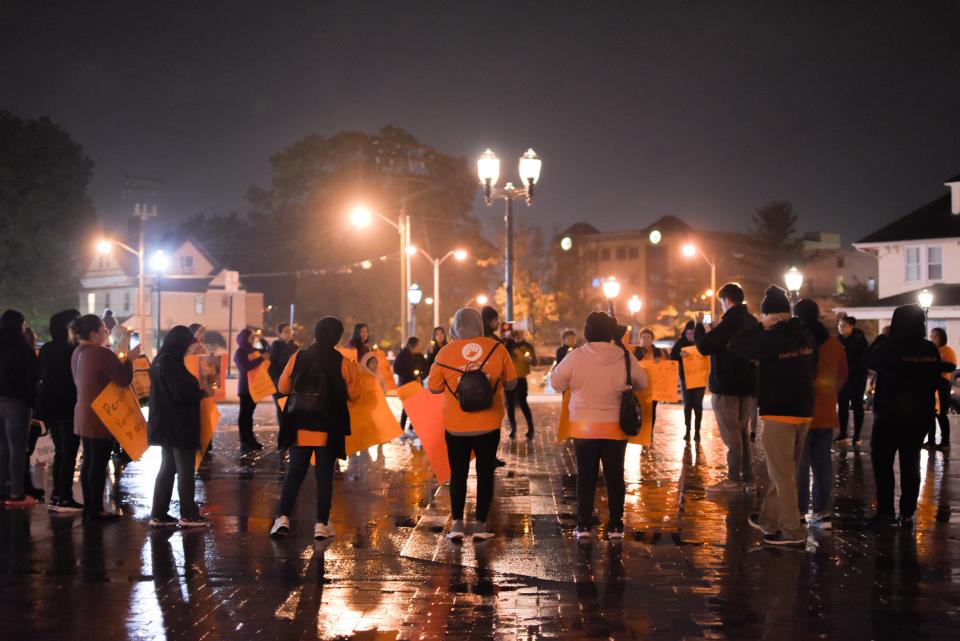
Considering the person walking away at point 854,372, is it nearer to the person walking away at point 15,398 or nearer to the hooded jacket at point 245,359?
the hooded jacket at point 245,359

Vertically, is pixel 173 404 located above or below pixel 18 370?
below

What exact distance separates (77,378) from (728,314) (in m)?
6.07

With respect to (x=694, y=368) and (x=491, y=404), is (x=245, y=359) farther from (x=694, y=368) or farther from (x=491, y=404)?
(x=491, y=404)

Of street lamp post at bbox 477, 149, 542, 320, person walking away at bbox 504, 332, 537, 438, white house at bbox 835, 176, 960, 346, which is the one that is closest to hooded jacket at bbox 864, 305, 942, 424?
person walking away at bbox 504, 332, 537, 438

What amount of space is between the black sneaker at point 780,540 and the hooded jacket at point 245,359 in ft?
34.3

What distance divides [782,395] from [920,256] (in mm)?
45053

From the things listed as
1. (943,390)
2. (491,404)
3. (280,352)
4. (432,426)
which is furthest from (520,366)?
(491,404)

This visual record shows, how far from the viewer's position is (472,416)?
381 inches

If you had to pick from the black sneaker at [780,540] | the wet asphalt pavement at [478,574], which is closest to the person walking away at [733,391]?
the wet asphalt pavement at [478,574]

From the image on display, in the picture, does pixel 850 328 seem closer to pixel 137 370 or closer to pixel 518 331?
pixel 518 331

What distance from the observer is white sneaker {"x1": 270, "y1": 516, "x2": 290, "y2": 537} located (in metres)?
9.84

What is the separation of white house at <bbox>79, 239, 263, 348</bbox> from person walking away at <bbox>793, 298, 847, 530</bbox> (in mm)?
69863

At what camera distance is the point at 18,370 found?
11.5 meters

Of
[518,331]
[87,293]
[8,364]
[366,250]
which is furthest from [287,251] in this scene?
[8,364]
